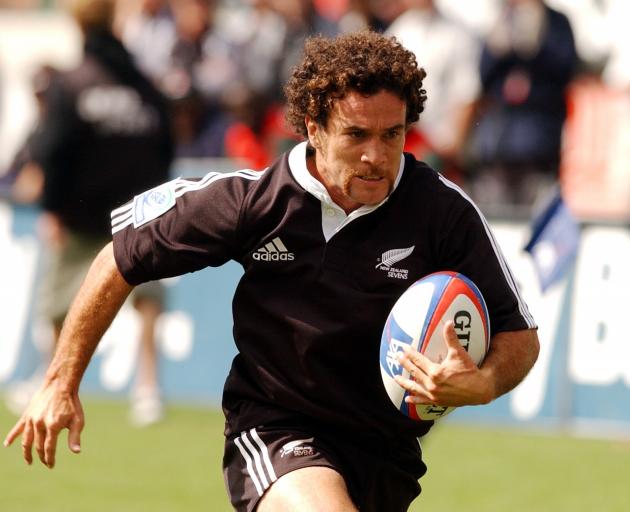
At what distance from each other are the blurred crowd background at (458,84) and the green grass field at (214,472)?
1855mm

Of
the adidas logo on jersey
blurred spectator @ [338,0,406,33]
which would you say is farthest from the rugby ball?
blurred spectator @ [338,0,406,33]

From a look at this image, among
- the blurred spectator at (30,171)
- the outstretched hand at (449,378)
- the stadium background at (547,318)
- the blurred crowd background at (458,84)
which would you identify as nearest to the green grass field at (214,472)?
the stadium background at (547,318)

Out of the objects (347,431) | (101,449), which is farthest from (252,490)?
(101,449)

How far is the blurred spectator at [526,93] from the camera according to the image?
40.2ft

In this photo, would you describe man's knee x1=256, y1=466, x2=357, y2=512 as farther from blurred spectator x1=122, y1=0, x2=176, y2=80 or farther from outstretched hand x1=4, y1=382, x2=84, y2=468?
blurred spectator x1=122, y1=0, x2=176, y2=80

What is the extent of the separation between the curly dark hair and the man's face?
4cm

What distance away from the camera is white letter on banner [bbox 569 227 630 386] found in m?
10.4

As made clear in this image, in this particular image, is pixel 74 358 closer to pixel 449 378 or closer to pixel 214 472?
pixel 449 378

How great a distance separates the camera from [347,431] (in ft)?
18.1

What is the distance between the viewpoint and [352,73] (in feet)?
17.3

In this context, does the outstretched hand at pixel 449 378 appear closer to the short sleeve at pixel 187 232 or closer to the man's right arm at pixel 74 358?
the short sleeve at pixel 187 232

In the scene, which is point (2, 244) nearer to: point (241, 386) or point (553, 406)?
point (553, 406)

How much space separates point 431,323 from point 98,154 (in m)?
6.09

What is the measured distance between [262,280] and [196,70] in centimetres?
982
